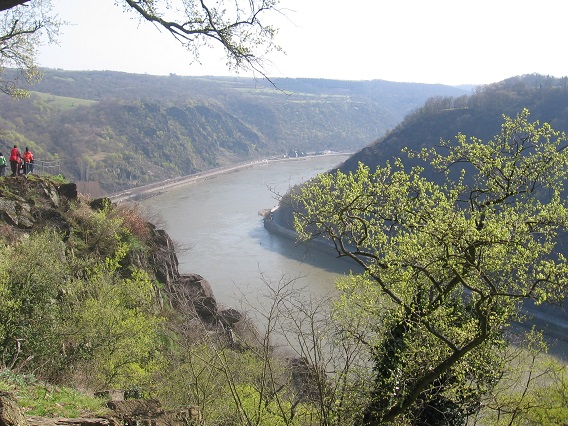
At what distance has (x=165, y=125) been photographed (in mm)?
86125

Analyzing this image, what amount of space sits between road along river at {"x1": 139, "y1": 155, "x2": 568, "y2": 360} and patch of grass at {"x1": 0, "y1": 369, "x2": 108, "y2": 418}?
8.57m

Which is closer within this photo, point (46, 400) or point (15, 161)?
point (46, 400)

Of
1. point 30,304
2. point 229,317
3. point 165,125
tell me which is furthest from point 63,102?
point 30,304

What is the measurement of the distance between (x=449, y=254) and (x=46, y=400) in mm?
3903

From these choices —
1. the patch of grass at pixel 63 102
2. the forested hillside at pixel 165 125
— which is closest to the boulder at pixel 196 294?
the forested hillside at pixel 165 125

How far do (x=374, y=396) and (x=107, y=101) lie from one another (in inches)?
3541

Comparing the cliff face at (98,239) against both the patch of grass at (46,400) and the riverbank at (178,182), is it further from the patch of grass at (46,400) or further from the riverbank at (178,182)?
the riverbank at (178,182)

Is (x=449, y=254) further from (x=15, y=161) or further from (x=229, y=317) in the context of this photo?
(x=229, y=317)

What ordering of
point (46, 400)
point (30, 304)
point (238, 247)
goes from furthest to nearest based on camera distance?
point (238, 247)
point (30, 304)
point (46, 400)

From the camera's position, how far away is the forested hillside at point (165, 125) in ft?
212

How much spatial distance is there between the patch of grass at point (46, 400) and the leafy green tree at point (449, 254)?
2.67 metres

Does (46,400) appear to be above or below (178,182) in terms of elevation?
above

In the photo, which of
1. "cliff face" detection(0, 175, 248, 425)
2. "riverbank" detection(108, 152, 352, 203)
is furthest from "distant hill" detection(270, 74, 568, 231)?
"cliff face" detection(0, 175, 248, 425)

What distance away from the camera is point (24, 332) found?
8195mm
